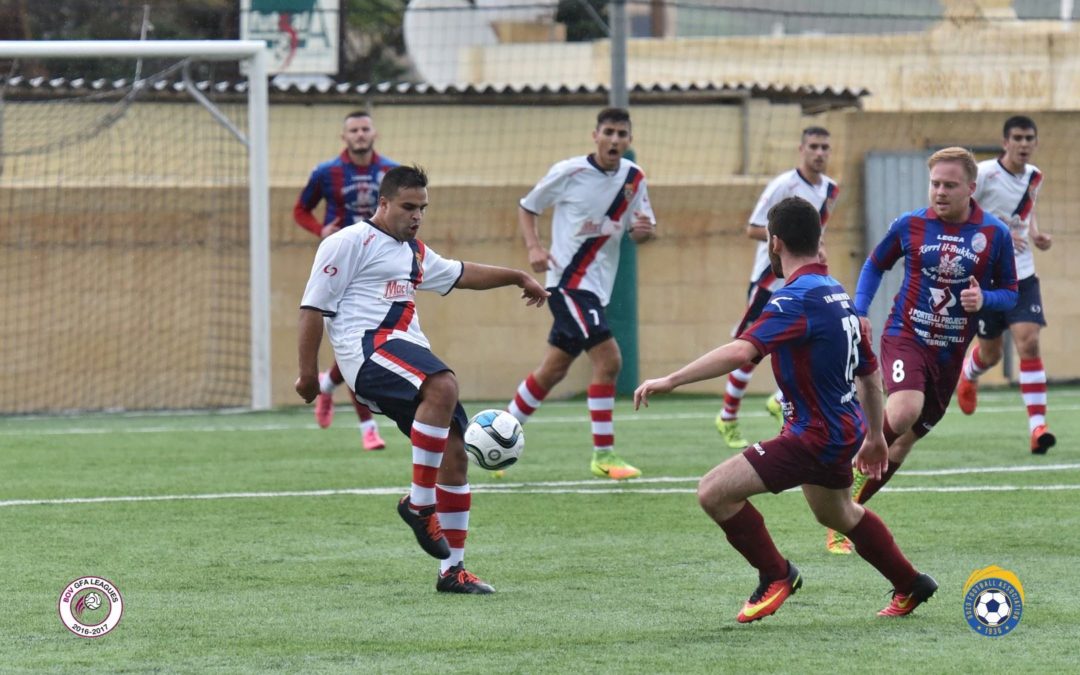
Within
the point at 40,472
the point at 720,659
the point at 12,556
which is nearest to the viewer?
the point at 720,659

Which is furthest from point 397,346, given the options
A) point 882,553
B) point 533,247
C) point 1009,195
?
point 1009,195

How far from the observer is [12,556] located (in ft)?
23.4

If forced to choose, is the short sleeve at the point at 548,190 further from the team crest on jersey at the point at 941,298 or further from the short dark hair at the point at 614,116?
the team crest on jersey at the point at 941,298

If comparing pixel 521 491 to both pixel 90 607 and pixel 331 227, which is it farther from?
pixel 90 607

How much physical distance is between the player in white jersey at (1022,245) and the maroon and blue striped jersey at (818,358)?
5290mm

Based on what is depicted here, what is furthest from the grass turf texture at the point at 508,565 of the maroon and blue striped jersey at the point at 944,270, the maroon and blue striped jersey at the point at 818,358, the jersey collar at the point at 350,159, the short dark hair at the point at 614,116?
the short dark hair at the point at 614,116

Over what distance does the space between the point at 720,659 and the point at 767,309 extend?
3.92 ft

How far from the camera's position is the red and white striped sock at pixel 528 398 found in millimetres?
10258

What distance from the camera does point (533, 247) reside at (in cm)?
1004

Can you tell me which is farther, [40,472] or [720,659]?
[40,472]

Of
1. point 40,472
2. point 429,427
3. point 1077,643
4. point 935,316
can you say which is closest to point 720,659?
point 1077,643

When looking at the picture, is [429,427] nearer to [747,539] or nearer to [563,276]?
[747,539]

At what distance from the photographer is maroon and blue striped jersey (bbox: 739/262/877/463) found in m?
5.57

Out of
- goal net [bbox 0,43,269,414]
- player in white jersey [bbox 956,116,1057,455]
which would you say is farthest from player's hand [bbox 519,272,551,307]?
goal net [bbox 0,43,269,414]
